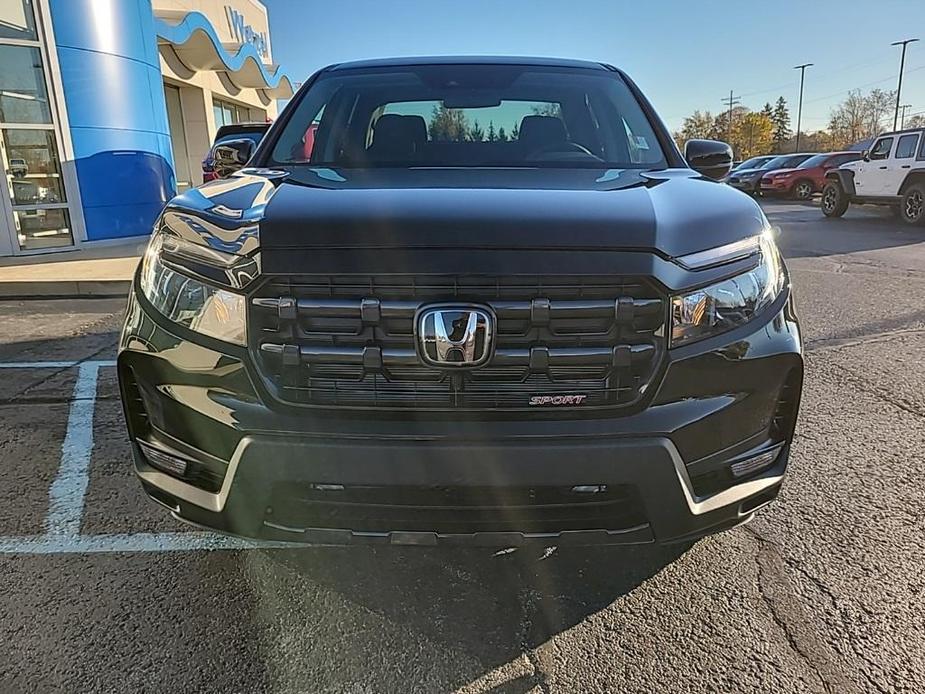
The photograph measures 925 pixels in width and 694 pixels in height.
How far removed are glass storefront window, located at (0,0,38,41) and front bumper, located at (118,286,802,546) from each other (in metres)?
9.76

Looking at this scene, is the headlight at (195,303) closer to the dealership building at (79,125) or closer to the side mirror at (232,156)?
the side mirror at (232,156)

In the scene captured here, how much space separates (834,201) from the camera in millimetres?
15766

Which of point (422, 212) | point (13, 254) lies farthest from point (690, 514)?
point (13, 254)

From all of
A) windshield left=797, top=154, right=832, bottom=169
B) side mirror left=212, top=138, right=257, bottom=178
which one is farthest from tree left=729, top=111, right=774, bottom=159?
side mirror left=212, top=138, right=257, bottom=178

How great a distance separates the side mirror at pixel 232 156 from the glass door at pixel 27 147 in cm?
791

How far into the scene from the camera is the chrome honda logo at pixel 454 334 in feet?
5.37

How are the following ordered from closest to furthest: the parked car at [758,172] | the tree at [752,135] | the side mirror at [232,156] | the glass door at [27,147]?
the side mirror at [232,156], the glass door at [27,147], the parked car at [758,172], the tree at [752,135]

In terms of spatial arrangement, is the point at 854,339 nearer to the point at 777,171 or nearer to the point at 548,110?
the point at 548,110

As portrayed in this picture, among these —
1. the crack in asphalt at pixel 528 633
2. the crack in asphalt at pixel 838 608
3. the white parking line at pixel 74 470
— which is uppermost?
the white parking line at pixel 74 470

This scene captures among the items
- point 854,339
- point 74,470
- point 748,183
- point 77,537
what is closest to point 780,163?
point 748,183

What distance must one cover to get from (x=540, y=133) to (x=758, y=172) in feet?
76.6

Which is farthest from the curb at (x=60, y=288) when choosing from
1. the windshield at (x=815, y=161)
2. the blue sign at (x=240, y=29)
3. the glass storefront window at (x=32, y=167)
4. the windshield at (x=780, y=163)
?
the windshield at (x=780, y=163)

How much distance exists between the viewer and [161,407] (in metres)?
1.81

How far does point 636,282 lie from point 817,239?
11.9 meters
